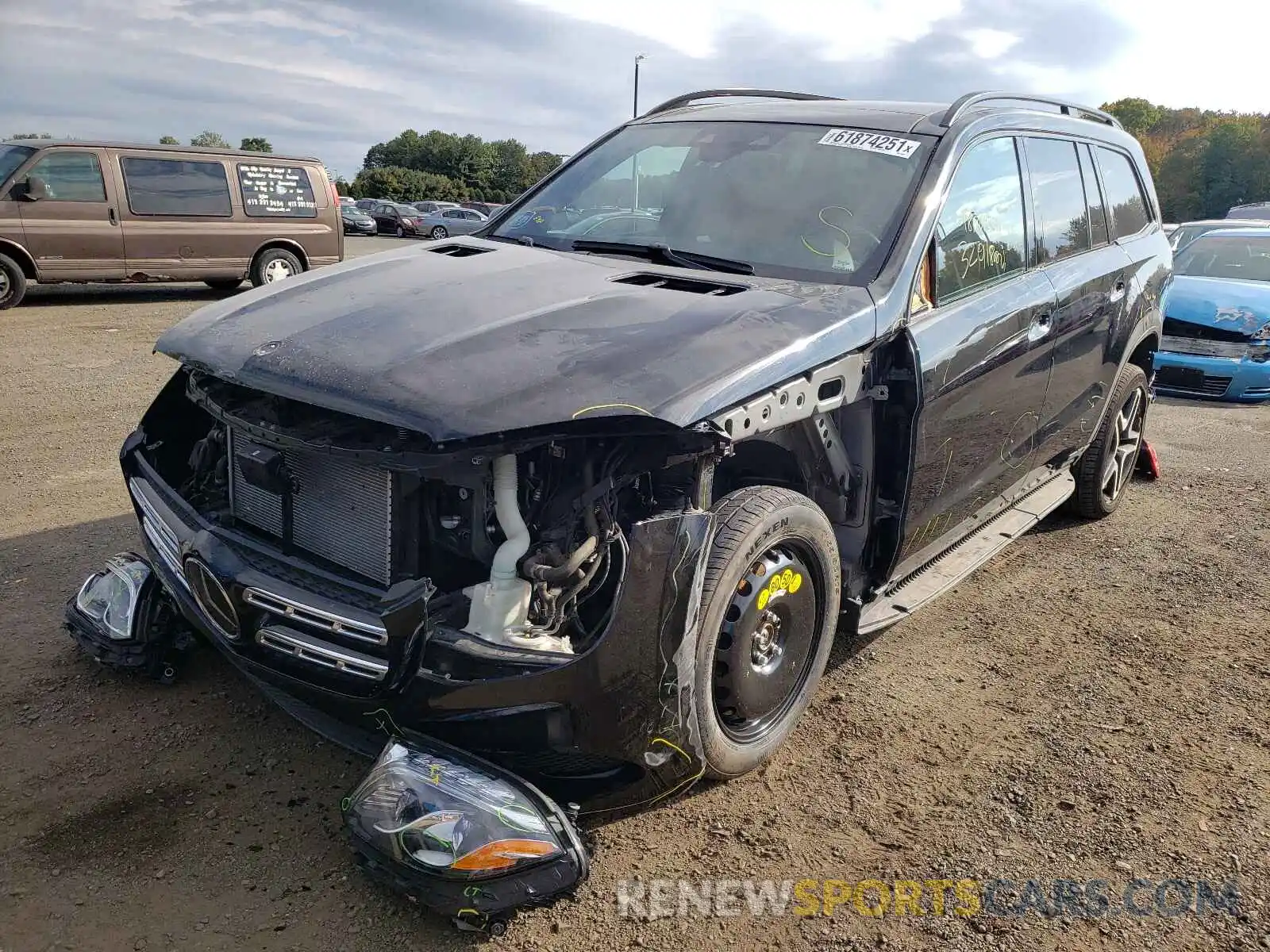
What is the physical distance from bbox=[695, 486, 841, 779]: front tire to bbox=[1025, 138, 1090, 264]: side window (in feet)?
5.97

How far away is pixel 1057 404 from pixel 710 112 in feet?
6.18

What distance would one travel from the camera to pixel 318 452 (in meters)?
2.36

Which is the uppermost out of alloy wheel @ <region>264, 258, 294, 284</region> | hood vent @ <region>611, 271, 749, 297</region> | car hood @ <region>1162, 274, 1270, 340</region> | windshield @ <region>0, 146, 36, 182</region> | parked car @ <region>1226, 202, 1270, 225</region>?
Result: parked car @ <region>1226, 202, 1270, 225</region>

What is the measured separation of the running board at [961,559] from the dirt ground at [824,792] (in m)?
0.35

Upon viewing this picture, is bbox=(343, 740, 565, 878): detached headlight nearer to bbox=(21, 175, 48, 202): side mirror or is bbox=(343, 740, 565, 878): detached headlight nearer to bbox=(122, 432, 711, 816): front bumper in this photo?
bbox=(122, 432, 711, 816): front bumper

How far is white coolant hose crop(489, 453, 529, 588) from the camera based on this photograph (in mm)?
2203

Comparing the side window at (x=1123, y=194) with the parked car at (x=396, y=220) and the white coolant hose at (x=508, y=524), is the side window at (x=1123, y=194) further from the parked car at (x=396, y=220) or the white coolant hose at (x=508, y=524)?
the parked car at (x=396, y=220)

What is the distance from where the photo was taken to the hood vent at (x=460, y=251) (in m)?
3.37

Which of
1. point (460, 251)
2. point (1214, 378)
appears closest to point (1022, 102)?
point (460, 251)

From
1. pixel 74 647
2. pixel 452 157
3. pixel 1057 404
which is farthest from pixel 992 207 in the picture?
pixel 452 157

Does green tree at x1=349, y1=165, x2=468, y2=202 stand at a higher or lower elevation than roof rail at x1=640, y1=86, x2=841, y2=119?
higher

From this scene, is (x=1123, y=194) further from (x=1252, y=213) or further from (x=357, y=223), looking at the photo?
(x=357, y=223)

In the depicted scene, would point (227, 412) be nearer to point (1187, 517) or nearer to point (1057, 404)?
point (1057, 404)

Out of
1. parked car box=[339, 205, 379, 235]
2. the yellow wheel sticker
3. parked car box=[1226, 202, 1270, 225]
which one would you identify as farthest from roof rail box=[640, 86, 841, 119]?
parked car box=[339, 205, 379, 235]
